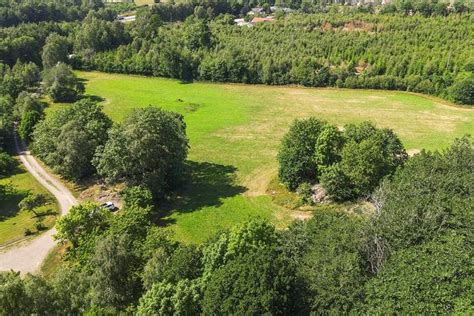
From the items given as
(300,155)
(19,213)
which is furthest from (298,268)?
(19,213)

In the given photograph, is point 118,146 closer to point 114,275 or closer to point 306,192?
point 114,275

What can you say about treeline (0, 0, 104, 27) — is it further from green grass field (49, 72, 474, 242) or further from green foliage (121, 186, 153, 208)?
green foliage (121, 186, 153, 208)

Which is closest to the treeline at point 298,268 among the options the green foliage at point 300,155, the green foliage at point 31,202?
the green foliage at point 31,202

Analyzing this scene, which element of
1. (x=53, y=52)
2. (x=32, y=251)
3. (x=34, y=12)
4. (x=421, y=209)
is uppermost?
(x=34, y=12)

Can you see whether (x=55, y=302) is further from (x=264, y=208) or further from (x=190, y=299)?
(x=264, y=208)

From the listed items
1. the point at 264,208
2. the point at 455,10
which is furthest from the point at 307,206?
the point at 455,10

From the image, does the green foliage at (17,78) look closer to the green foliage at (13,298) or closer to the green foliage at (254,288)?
the green foliage at (13,298)

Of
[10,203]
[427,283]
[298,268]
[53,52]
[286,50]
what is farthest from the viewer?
[53,52]
